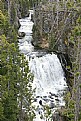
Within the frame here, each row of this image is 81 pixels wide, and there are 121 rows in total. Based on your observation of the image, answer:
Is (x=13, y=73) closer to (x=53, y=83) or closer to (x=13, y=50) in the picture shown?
(x=13, y=50)

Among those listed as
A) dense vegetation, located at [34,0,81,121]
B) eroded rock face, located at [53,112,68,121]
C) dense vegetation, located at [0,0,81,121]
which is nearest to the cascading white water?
dense vegetation, located at [34,0,81,121]

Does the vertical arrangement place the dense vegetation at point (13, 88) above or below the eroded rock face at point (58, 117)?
above

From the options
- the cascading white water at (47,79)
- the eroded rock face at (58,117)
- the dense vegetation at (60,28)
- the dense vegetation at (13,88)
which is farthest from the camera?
the dense vegetation at (60,28)

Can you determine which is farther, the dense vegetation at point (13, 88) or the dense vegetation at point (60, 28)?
the dense vegetation at point (60, 28)

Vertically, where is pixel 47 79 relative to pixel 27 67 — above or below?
below

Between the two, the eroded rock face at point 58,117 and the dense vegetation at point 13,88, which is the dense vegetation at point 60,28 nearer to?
the eroded rock face at point 58,117

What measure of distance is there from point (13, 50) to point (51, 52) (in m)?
13.0

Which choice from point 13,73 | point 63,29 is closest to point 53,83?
point 63,29

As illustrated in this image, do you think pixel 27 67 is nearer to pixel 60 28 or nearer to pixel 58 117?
pixel 58 117

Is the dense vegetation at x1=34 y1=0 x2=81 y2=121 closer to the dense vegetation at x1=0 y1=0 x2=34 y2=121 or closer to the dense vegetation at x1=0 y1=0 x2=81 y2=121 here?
the dense vegetation at x1=0 y1=0 x2=81 y2=121

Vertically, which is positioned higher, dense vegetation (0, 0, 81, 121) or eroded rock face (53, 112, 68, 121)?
dense vegetation (0, 0, 81, 121)

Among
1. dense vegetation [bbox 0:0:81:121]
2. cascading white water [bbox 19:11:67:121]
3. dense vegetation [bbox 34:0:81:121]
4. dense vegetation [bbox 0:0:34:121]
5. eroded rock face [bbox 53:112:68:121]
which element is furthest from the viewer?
dense vegetation [bbox 34:0:81:121]

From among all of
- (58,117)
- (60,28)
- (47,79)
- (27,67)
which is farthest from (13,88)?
(60,28)

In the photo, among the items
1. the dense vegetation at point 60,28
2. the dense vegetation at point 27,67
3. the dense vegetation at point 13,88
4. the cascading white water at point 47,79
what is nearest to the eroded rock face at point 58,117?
the dense vegetation at point 27,67
